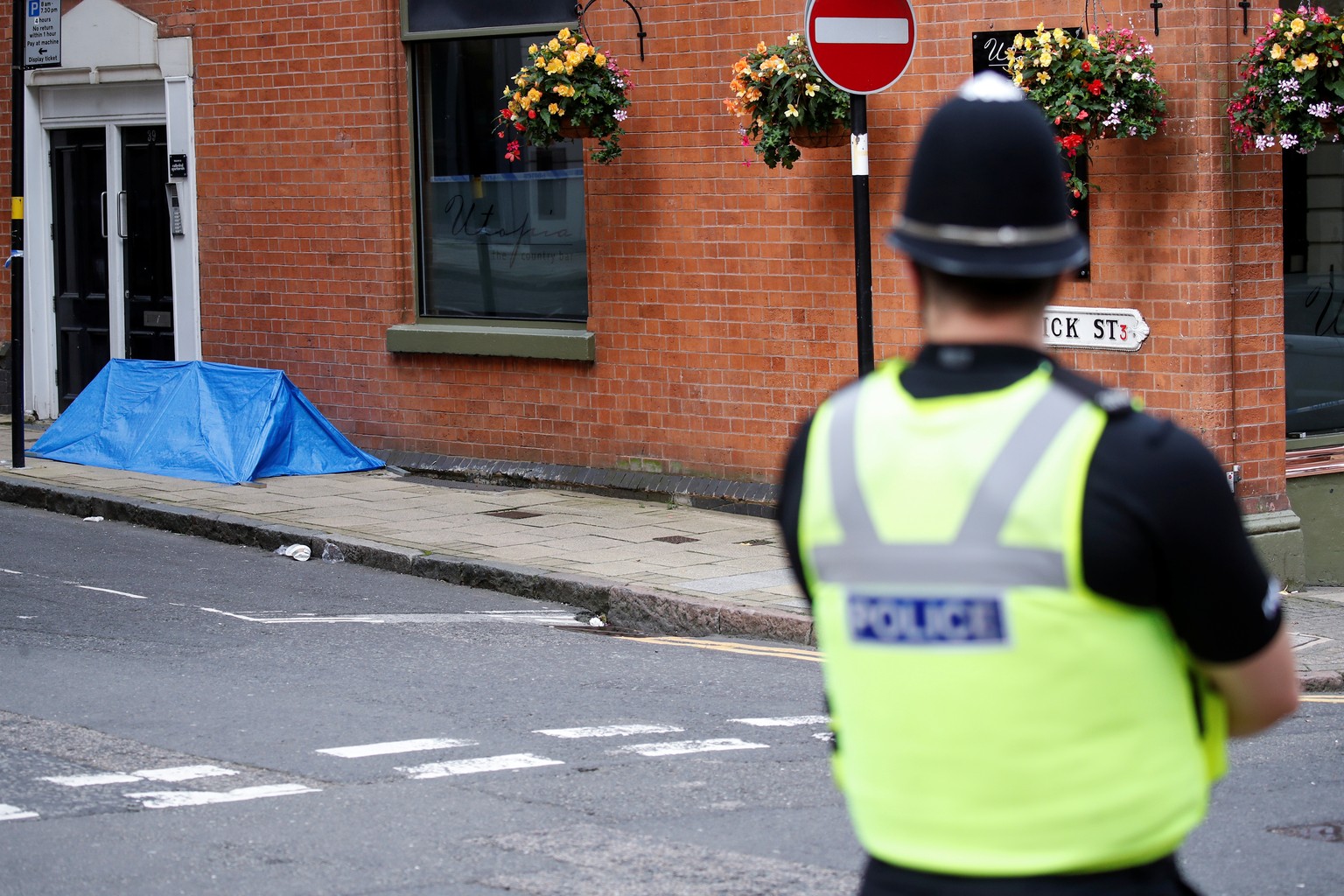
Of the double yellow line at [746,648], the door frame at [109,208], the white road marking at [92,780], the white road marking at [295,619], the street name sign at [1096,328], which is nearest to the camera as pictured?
the white road marking at [92,780]

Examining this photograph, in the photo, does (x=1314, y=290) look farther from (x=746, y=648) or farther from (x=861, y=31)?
(x=746, y=648)

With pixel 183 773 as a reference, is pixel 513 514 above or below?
above

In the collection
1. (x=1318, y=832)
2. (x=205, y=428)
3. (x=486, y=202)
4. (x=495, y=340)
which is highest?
(x=486, y=202)

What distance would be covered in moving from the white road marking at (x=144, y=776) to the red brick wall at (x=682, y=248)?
6.05 meters

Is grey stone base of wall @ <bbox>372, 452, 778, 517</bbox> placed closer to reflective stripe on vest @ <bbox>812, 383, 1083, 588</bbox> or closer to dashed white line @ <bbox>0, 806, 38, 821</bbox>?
dashed white line @ <bbox>0, 806, 38, 821</bbox>

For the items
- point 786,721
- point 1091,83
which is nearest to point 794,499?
point 786,721

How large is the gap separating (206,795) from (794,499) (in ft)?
13.3

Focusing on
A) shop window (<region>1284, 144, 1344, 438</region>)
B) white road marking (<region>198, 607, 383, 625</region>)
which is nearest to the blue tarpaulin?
white road marking (<region>198, 607, 383, 625</region>)

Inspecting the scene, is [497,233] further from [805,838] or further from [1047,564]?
[1047,564]

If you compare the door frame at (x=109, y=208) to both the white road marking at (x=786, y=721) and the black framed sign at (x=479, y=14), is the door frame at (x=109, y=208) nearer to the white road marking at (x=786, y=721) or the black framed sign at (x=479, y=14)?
the black framed sign at (x=479, y=14)

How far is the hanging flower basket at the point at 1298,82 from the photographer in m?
9.52

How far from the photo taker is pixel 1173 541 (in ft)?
6.79

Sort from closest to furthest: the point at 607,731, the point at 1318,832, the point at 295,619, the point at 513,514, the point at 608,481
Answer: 1. the point at 1318,832
2. the point at 607,731
3. the point at 295,619
4. the point at 513,514
5. the point at 608,481

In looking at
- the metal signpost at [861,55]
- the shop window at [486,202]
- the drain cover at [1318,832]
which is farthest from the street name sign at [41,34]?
the drain cover at [1318,832]
